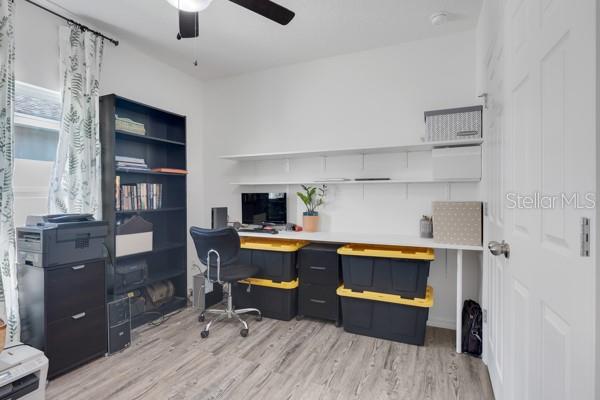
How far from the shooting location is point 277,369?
6.91ft

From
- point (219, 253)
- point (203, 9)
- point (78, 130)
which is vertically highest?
point (203, 9)

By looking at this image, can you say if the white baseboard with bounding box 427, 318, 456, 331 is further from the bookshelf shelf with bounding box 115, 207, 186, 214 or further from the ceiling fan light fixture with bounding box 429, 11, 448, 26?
the bookshelf shelf with bounding box 115, 207, 186, 214

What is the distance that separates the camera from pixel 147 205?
293cm

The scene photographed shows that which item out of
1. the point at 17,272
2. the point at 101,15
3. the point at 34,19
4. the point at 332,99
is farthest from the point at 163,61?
the point at 17,272

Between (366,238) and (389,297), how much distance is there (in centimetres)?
54

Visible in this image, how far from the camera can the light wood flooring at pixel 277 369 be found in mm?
1855

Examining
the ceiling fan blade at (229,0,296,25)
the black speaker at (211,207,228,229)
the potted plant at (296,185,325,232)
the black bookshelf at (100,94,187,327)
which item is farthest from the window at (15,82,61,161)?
the potted plant at (296,185,325,232)

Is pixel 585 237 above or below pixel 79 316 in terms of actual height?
above

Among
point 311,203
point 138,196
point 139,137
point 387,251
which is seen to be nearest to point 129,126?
point 139,137

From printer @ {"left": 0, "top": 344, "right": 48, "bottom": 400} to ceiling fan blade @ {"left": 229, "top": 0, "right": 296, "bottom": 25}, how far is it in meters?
2.34

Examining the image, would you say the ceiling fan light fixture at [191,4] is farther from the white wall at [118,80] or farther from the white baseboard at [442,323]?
the white baseboard at [442,323]

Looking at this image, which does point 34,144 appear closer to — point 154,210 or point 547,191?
point 154,210

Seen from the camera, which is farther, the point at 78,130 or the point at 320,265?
the point at 320,265

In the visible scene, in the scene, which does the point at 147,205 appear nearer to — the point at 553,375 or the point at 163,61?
the point at 163,61
